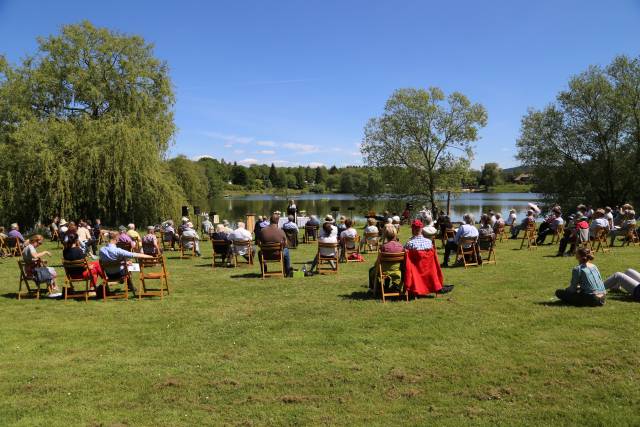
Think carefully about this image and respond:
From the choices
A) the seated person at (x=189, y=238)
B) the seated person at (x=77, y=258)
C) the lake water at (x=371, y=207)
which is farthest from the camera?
the lake water at (x=371, y=207)

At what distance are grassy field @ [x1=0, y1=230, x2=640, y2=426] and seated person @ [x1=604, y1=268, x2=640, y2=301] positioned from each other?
212mm

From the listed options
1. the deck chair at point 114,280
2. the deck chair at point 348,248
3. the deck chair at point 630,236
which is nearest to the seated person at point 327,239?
the deck chair at point 348,248

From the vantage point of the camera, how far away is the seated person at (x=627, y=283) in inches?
298

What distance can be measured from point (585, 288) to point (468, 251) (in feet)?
15.6

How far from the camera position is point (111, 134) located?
933 inches

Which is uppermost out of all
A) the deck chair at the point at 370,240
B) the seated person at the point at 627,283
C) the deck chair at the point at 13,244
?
Result: the deck chair at the point at 13,244

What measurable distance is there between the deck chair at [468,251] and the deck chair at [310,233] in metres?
7.70

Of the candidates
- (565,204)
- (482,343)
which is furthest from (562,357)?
(565,204)

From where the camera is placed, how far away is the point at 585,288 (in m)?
7.30

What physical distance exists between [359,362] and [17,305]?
6442 mm

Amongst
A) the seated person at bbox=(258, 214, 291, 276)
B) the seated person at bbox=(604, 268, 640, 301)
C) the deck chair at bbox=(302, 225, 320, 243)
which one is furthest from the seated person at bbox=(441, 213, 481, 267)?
the deck chair at bbox=(302, 225, 320, 243)

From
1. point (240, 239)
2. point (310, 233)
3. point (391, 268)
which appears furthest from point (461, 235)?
point (310, 233)

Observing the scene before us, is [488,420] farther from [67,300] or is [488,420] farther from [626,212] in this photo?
[626,212]

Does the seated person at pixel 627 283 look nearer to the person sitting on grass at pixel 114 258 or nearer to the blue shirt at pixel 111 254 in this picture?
the person sitting on grass at pixel 114 258
